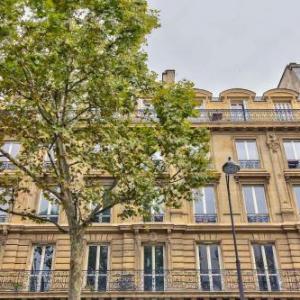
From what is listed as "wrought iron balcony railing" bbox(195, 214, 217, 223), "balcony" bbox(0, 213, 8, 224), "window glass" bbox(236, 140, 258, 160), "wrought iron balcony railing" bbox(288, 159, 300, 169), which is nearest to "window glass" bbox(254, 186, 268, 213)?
"window glass" bbox(236, 140, 258, 160)

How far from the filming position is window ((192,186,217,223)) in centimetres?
1972

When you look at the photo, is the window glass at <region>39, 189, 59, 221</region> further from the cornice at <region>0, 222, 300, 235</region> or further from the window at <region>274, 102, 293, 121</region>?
the window at <region>274, 102, 293, 121</region>

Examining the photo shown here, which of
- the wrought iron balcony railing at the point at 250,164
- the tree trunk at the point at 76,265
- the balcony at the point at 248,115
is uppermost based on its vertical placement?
the balcony at the point at 248,115

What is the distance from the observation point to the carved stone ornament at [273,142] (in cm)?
2202

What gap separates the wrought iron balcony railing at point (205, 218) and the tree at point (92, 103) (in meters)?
7.52

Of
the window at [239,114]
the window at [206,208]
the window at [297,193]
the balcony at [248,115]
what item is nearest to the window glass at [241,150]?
the balcony at [248,115]

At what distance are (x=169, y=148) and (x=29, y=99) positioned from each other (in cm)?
450

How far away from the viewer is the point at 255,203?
20.3 meters

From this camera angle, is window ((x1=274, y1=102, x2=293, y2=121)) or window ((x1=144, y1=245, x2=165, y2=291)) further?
window ((x1=274, y1=102, x2=293, y2=121))

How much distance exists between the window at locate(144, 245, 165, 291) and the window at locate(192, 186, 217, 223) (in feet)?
8.34

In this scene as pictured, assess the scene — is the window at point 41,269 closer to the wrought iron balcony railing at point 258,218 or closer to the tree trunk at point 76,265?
the tree trunk at point 76,265

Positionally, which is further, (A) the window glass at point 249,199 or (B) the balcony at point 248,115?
(B) the balcony at point 248,115

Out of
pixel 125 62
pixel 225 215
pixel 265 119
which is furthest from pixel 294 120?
pixel 125 62

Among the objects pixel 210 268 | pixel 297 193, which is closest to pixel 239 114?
pixel 297 193
